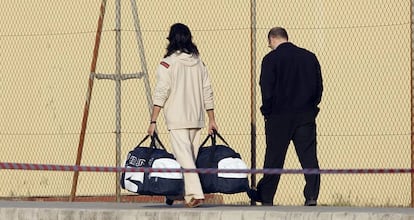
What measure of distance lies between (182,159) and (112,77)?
2632mm

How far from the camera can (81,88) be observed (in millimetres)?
18359

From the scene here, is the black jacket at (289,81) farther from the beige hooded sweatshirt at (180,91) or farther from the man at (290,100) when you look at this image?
the beige hooded sweatshirt at (180,91)

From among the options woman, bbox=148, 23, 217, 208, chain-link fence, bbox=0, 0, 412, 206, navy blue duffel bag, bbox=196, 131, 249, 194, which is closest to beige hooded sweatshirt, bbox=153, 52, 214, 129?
woman, bbox=148, 23, 217, 208

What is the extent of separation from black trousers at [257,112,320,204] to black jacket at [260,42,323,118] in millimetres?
87

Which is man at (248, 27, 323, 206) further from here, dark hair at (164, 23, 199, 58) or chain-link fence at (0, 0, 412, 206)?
chain-link fence at (0, 0, 412, 206)

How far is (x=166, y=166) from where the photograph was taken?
14.0 m

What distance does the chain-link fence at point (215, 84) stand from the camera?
1709 cm

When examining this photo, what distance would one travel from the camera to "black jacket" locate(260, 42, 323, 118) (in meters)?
14.8

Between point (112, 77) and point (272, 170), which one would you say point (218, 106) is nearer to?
point (112, 77)

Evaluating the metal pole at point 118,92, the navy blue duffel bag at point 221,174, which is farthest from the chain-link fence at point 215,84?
the navy blue duffel bag at point 221,174

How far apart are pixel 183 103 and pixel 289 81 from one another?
Answer: 46.3 inches

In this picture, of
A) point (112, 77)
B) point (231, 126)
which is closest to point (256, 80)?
point (231, 126)

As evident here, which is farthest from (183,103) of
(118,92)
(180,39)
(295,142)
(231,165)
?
(118,92)

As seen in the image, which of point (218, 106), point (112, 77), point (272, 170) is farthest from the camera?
point (218, 106)
